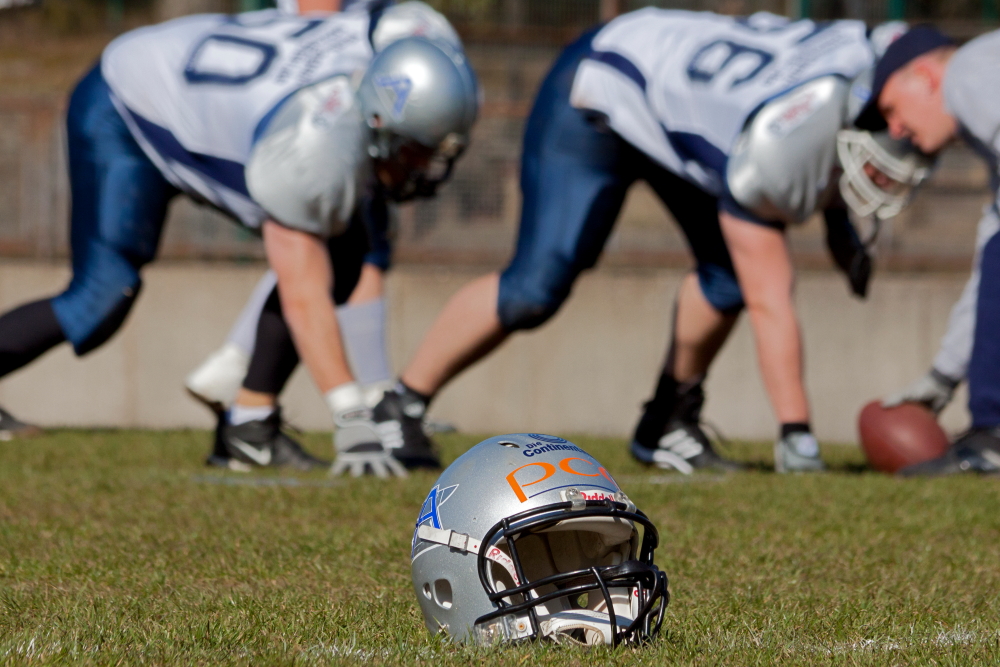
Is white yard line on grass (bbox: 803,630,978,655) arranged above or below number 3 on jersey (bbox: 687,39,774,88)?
below

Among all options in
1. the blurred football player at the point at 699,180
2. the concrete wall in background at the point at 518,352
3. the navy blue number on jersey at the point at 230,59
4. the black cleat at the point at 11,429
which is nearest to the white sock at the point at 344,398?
the blurred football player at the point at 699,180

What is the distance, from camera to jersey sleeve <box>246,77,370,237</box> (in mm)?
3953

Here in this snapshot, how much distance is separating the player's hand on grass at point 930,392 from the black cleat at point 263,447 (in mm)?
2048

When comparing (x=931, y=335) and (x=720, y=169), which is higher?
(x=720, y=169)

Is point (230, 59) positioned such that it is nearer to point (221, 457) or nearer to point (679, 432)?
point (221, 457)

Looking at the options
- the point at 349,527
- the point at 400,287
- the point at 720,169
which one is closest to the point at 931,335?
the point at 400,287

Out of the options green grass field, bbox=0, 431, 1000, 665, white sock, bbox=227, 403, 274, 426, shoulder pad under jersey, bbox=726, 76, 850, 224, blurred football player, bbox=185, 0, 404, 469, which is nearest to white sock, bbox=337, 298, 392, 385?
blurred football player, bbox=185, 0, 404, 469

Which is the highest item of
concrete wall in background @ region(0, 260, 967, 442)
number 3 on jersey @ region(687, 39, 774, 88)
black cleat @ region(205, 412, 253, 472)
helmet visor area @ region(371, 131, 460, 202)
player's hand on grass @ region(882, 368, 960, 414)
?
number 3 on jersey @ region(687, 39, 774, 88)

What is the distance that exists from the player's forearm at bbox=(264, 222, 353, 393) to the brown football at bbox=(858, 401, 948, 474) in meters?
1.86

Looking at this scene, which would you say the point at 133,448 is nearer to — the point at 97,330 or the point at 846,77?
the point at 97,330

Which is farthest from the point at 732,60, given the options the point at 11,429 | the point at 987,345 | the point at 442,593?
the point at 11,429

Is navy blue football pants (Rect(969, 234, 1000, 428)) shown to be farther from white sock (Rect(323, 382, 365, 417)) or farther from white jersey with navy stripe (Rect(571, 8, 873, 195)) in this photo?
white sock (Rect(323, 382, 365, 417))

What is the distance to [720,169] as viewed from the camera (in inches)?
164

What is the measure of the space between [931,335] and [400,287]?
2.89m
